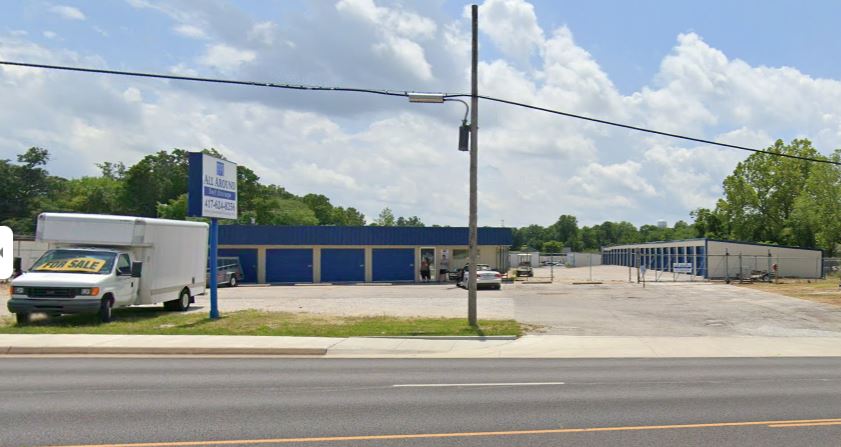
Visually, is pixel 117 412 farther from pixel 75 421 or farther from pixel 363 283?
pixel 363 283

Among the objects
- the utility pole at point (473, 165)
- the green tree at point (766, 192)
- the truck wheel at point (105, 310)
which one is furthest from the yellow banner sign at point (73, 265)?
the green tree at point (766, 192)

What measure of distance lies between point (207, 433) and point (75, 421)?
1.80 m

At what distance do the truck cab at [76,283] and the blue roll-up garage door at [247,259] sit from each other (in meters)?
26.4

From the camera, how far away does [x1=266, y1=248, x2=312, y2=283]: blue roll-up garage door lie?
4672 centimetres

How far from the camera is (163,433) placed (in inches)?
282

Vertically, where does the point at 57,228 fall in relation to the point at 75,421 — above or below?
above

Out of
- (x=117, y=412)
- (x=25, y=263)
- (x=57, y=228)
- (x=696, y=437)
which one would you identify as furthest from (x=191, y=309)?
(x=25, y=263)

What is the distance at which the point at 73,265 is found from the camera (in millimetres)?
18734

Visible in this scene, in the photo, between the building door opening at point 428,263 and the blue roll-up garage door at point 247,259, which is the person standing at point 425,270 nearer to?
the building door opening at point 428,263

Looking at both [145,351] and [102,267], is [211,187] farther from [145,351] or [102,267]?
[145,351]

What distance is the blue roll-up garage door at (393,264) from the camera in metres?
47.7

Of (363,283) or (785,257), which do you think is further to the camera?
(785,257)

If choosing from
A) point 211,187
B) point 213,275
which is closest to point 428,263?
point 213,275

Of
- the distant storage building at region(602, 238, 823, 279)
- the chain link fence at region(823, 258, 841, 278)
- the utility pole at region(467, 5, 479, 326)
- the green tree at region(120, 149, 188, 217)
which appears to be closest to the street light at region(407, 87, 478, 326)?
the utility pole at region(467, 5, 479, 326)
